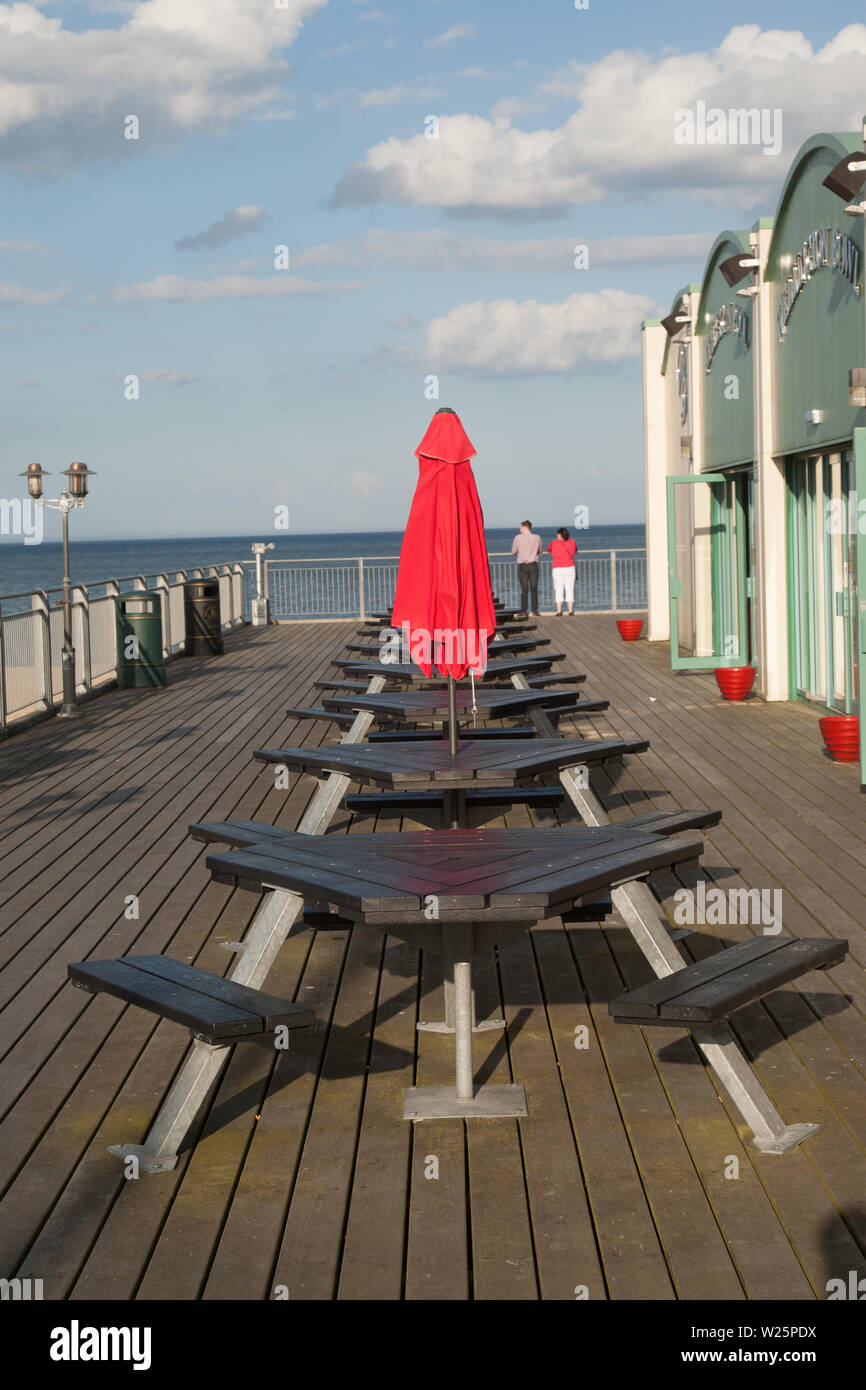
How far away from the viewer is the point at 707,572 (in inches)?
741

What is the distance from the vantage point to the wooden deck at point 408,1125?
3488mm

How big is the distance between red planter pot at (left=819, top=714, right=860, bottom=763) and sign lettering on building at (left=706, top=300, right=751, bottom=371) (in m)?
5.95

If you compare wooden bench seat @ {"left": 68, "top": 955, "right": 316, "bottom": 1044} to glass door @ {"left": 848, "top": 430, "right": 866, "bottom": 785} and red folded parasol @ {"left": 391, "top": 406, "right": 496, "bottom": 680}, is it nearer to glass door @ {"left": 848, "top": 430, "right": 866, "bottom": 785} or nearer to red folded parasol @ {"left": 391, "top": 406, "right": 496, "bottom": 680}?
red folded parasol @ {"left": 391, "top": 406, "right": 496, "bottom": 680}

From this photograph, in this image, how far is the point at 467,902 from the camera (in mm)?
3908

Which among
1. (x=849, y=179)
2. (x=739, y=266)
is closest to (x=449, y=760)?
(x=849, y=179)

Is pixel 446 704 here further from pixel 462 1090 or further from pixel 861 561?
pixel 462 1090

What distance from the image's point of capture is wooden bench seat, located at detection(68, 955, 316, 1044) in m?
3.73

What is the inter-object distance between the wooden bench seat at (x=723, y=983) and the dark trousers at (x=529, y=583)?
70.7 feet

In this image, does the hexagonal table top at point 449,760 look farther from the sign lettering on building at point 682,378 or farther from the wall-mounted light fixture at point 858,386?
the sign lettering on building at point 682,378

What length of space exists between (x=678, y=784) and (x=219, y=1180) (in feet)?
20.1

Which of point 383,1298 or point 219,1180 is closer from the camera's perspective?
point 383,1298
